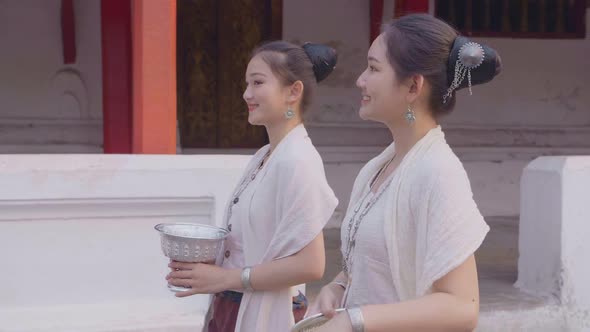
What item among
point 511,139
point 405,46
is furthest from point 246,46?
point 405,46

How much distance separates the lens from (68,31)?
23.6ft

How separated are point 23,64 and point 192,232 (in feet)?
16.5

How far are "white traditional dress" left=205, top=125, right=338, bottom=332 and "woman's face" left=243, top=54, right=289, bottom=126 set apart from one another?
4.8 inches

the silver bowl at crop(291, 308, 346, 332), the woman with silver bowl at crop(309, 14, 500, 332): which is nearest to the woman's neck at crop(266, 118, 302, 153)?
the woman with silver bowl at crop(309, 14, 500, 332)

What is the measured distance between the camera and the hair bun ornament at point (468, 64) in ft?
6.31

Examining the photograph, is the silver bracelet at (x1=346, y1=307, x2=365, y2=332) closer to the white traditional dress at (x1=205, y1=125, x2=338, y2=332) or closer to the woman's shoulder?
the woman's shoulder

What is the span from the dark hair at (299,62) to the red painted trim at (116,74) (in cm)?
314

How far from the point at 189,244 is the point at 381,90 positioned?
32.0 inches

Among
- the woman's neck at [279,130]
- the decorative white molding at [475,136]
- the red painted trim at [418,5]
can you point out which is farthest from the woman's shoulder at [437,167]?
the decorative white molding at [475,136]

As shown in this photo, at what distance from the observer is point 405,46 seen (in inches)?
76.8

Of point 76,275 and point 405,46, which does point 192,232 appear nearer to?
point 405,46

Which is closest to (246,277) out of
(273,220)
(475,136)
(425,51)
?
(273,220)

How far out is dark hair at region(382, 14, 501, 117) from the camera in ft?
6.37

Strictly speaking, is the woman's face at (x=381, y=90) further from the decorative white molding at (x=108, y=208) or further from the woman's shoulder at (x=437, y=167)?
the decorative white molding at (x=108, y=208)
